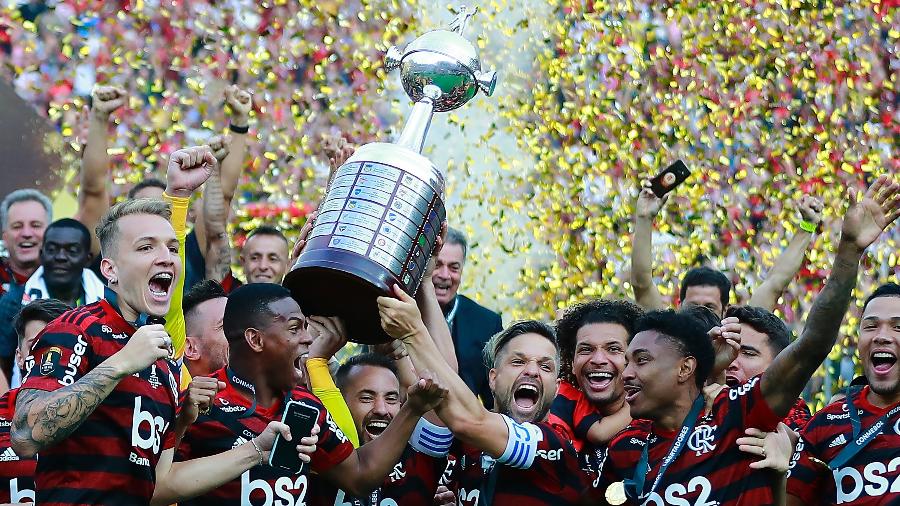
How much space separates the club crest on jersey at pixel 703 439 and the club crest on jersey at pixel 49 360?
2.11m

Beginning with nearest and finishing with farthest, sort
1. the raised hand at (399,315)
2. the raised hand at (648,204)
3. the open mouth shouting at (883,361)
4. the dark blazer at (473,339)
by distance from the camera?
the raised hand at (399,315) < the open mouth shouting at (883,361) < the dark blazer at (473,339) < the raised hand at (648,204)

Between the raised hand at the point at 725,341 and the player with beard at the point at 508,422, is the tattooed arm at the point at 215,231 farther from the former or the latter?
the raised hand at the point at 725,341

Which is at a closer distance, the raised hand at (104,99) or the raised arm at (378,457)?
the raised arm at (378,457)

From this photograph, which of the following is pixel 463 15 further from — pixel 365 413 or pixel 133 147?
pixel 133 147

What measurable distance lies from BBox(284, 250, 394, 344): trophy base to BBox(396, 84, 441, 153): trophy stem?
59 centimetres

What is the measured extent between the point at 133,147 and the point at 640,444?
5.43m

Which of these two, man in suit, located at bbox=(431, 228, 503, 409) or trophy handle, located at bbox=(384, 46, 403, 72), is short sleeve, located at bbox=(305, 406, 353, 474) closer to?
trophy handle, located at bbox=(384, 46, 403, 72)

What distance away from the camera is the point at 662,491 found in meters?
4.55

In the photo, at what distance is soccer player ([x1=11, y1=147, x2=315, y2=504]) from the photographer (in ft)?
13.0

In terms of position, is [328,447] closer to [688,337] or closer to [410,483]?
[410,483]

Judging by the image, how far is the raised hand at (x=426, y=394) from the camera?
14.8 feet

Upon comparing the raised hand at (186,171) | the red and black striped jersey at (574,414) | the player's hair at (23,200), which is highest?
the player's hair at (23,200)

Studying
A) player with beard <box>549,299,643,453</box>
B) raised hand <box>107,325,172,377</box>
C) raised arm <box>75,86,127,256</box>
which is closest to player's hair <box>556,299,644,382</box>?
player with beard <box>549,299,643,453</box>

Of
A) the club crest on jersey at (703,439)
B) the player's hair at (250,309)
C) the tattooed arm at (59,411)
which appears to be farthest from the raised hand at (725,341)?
the tattooed arm at (59,411)
